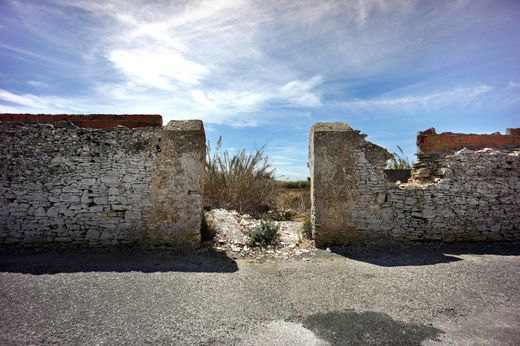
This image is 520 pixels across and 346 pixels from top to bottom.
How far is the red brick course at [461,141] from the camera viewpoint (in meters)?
6.00

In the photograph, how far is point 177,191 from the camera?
214 inches

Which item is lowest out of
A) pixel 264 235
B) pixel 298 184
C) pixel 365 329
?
Answer: pixel 365 329

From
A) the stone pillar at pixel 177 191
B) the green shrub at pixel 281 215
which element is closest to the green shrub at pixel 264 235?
the stone pillar at pixel 177 191

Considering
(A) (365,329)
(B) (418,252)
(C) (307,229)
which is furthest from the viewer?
(C) (307,229)

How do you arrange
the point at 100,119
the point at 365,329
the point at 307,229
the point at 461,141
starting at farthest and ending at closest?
the point at 307,229 < the point at 461,141 < the point at 100,119 < the point at 365,329

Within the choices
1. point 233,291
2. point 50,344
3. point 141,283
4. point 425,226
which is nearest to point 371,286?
point 233,291

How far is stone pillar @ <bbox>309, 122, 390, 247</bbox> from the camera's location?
5.64 metres

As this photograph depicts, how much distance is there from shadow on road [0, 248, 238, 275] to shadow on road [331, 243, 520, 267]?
2.33 meters

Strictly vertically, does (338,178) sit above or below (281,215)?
above

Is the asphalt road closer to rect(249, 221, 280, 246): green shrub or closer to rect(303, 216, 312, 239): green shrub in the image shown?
rect(249, 221, 280, 246): green shrub

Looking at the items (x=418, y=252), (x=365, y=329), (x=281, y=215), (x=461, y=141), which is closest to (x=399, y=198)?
(x=418, y=252)

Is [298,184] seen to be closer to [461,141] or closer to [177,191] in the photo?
[461,141]

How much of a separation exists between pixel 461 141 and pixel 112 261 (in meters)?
7.14

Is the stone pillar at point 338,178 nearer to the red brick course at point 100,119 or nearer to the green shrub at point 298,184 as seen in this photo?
the red brick course at point 100,119
